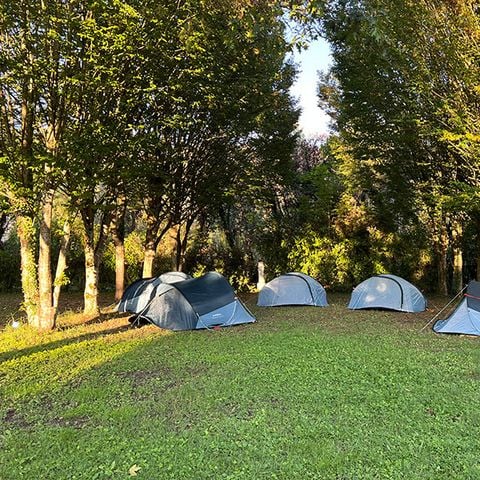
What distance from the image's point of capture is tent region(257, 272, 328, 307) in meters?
13.0

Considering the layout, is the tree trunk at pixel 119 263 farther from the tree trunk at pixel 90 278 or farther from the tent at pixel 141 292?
the tree trunk at pixel 90 278

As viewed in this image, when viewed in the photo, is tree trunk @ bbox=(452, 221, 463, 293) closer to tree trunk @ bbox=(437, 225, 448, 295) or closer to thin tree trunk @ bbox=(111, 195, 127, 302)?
tree trunk @ bbox=(437, 225, 448, 295)

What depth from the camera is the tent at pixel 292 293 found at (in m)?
13.0

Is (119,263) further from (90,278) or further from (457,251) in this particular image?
(457,251)

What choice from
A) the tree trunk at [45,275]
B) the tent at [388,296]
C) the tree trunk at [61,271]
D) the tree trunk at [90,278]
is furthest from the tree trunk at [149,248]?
the tent at [388,296]

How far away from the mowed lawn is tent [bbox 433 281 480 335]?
1.66 ft

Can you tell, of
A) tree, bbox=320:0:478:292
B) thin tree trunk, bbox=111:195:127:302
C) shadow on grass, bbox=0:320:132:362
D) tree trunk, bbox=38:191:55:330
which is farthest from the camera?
thin tree trunk, bbox=111:195:127:302

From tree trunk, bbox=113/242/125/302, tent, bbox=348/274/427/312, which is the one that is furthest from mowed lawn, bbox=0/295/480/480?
tree trunk, bbox=113/242/125/302

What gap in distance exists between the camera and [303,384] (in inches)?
208

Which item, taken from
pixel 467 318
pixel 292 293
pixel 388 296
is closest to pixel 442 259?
pixel 388 296

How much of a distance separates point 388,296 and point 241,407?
8425 millimetres

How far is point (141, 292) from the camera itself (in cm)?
1142

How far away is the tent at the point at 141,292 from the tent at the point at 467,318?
612cm

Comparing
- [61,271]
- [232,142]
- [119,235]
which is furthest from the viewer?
[232,142]
